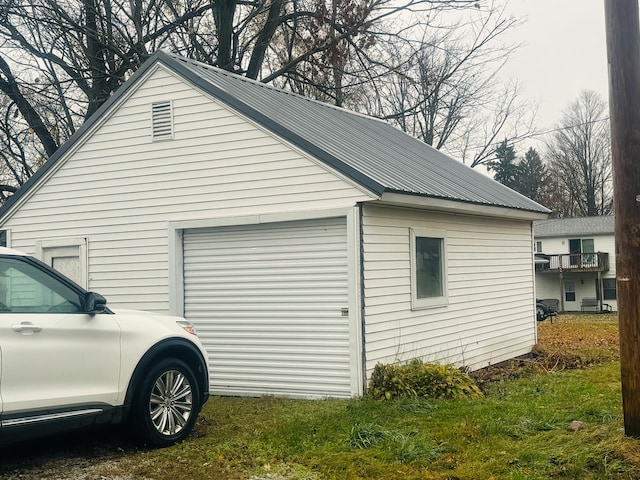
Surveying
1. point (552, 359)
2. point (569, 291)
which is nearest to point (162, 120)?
point (552, 359)

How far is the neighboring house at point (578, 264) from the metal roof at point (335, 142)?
1032 inches

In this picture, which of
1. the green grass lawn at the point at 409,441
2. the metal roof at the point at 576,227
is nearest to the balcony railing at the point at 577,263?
the metal roof at the point at 576,227

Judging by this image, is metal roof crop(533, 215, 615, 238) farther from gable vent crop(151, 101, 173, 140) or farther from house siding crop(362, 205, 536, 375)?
gable vent crop(151, 101, 173, 140)

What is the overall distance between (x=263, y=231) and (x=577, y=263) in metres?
32.9

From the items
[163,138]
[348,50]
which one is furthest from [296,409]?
[348,50]

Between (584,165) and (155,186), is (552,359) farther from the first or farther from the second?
(584,165)

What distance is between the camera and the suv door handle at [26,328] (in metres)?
5.86

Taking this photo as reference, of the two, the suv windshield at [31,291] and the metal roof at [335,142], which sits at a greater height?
the metal roof at [335,142]

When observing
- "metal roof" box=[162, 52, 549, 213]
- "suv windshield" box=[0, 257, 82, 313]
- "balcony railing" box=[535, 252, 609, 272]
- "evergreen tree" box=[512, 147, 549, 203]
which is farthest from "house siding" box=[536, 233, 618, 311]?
"suv windshield" box=[0, 257, 82, 313]

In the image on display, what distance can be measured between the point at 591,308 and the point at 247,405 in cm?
3463

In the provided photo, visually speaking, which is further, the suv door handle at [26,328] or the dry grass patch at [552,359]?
the dry grass patch at [552,359]

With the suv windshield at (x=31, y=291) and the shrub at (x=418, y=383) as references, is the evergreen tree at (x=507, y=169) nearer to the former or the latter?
the shrub at (x=418, y=383)

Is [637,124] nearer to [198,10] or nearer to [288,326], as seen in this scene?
[288,326]

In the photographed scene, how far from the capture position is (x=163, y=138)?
36.4ft
